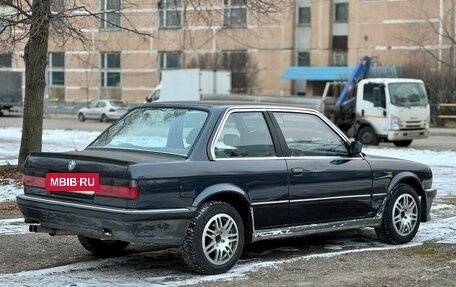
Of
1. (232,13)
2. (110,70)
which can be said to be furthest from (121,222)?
(110,70)

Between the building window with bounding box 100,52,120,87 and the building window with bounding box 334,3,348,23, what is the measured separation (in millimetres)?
19436

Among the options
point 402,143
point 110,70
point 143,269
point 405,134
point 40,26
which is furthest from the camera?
point 110,70

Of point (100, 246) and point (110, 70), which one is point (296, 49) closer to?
point (110, 70)

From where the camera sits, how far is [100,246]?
25.1ft

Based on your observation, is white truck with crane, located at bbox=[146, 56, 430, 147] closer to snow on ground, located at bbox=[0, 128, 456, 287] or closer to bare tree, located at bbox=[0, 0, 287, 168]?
bare tree, located at bbox=[0, 0, 287, 168]

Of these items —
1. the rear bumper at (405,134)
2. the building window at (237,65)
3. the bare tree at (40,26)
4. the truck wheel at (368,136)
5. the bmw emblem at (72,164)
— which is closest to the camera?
the bmw emblem at (72,164)

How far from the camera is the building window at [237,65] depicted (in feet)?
184

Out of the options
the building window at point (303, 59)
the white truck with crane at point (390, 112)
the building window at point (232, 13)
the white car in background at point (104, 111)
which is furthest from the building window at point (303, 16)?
the building window at point (232, 13)

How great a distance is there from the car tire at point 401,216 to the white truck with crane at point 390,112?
15845mm

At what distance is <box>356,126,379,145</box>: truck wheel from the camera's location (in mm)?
24688

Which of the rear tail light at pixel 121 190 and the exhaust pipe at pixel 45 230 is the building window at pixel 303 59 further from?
the rear tail light at pixel 121 190

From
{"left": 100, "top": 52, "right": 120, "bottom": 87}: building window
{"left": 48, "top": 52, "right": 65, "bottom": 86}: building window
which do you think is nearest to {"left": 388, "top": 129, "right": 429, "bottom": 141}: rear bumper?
{"left": 100, "top": 52, "right": 120, "bottom": 87}: building window

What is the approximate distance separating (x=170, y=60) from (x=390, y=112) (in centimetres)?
4048

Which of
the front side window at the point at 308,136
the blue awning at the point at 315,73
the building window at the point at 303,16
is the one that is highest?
the building window at the point at 303,16
